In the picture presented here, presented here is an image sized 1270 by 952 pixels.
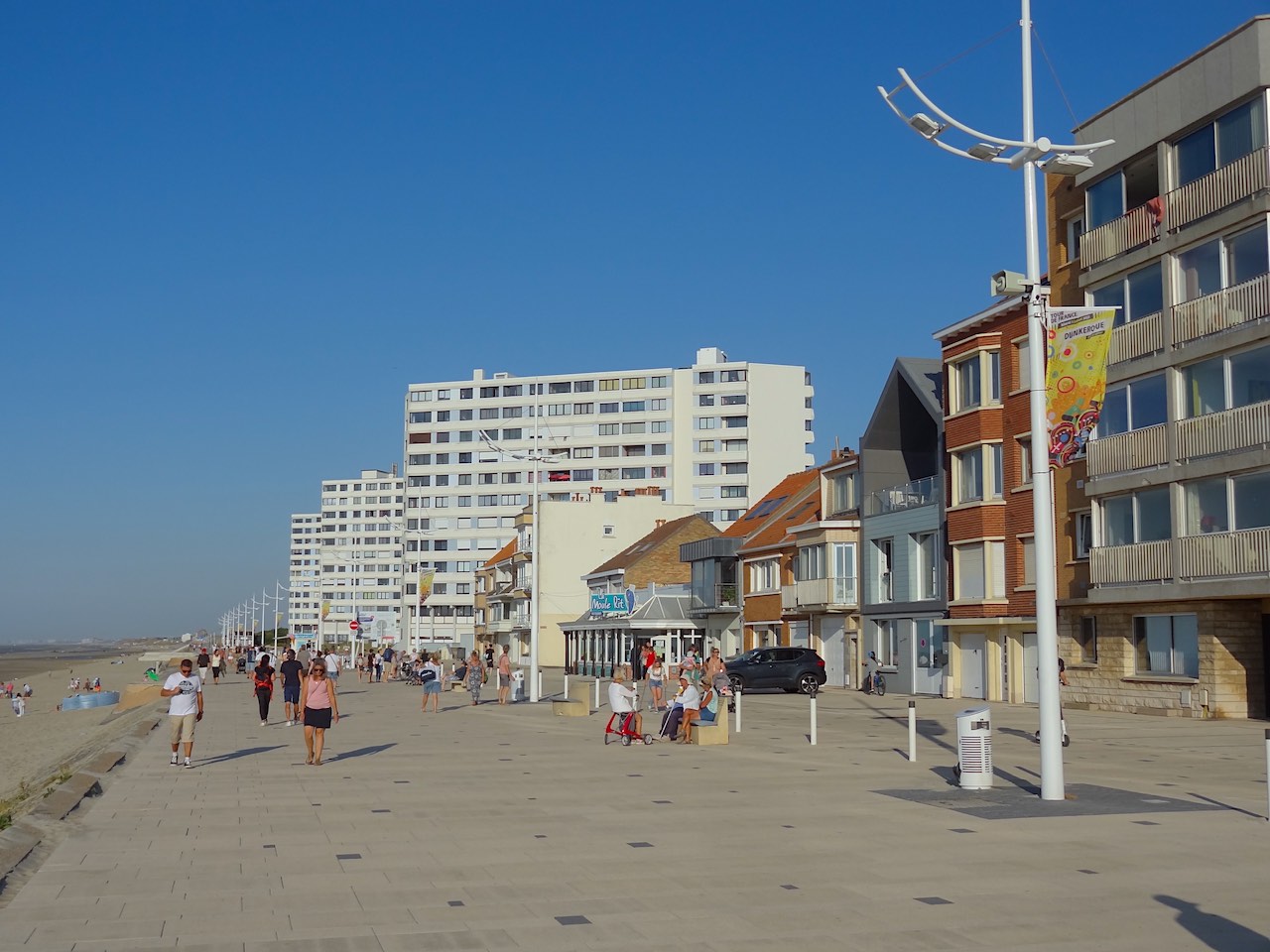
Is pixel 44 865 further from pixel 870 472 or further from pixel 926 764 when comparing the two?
pixel 870 472

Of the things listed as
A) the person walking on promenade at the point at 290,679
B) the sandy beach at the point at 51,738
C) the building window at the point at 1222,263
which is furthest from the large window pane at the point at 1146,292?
the sandy beach at the point at 51,738

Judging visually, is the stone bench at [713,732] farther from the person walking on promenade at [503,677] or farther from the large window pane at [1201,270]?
the large window pane at [1201,270]

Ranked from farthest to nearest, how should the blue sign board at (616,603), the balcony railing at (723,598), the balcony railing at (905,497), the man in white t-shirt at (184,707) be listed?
1. the blue sign board at (616,603)
2. the balcony railing at (723,598)
3. the balcony railing at (905,497)
4. the man in white t-shirt at (184,707)

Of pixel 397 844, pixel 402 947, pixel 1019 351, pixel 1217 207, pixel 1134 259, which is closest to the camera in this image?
pixel 402 947

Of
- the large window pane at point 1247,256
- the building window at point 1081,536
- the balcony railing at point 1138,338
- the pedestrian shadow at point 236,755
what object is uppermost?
the large window pane at point 1247,256

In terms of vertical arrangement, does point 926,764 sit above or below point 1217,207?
below

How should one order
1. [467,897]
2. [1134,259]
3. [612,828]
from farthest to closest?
[1134,259] → [612,828] → [467,897]

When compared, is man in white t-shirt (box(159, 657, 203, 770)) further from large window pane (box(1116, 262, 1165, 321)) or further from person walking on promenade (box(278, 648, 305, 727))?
large window pane (box(1116, 262, 1165, 321))

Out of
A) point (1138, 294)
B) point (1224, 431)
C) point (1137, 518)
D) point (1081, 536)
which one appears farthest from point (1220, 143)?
point (1081, 536)

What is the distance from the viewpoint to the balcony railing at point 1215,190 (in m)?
29.5

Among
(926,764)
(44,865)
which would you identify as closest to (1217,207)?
(926,764)

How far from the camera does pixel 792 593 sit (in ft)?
168

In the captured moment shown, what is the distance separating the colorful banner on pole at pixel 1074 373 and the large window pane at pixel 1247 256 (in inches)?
621

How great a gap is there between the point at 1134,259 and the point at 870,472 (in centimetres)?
1569
